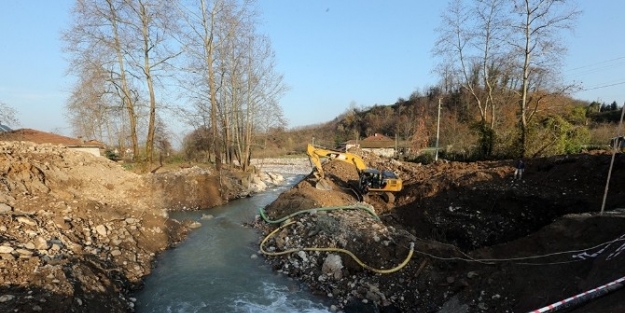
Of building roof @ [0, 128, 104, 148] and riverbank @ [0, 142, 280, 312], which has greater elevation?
building roof @ [0, 128, 104, 148]

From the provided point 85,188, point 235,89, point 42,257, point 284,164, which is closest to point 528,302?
point 42,257

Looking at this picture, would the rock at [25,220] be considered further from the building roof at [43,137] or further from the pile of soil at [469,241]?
the building roof at [43,137]

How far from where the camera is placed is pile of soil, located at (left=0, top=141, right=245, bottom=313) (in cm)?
601

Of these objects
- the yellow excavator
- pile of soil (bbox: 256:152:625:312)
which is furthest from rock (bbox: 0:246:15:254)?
Answer: the yellow excavator

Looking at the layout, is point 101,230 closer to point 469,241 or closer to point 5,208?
point 5,208

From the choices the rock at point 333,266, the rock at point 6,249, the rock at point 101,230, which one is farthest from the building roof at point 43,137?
the rock at point 333,266

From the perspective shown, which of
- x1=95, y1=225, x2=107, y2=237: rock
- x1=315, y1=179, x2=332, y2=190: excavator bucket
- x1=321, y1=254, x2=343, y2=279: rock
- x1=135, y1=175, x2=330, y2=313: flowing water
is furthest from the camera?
x1=315, y1=179, x2=332, y2=190: excavator bucket

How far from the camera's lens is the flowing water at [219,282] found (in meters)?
7.34

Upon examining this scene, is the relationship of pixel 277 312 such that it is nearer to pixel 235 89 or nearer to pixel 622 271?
pixel 622 271

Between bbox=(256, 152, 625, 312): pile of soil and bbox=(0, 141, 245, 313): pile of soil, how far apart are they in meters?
3.76

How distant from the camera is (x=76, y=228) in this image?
360 inches

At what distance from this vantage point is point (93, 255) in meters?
8.20

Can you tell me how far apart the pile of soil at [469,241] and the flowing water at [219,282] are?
1.90ft

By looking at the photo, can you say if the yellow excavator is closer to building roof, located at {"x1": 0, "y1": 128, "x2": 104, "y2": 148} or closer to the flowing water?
the flowing water
